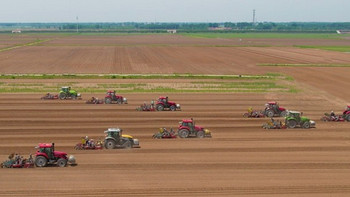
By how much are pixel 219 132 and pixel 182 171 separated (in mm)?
9664

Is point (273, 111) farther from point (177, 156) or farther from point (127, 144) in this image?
point (127, 144)

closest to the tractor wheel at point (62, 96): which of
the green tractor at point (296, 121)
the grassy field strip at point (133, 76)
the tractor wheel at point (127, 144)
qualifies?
the grassy field strip at point (133, 76)

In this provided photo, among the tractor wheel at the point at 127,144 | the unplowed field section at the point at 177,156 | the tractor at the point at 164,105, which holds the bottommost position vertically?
the unplowed field section at the point at 177,156

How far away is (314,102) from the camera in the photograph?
46.6 metres

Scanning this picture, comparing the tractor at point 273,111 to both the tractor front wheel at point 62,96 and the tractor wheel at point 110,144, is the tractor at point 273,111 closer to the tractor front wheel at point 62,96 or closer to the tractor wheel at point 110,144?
the tractor wheel at point 110,144

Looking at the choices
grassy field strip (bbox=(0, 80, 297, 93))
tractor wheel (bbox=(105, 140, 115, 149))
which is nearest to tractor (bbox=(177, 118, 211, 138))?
tractor wheel (bbox=(105, 140, 115, 149))

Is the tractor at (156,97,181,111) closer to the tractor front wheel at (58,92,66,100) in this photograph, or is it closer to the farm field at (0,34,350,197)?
the farm field at (0,34,350,197)

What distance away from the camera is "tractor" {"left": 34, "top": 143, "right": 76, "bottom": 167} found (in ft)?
80.3

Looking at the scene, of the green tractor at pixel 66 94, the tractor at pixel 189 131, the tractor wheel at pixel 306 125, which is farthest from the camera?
the green tractor at pixel 66 94

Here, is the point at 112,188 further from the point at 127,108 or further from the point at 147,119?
the point at 127,108

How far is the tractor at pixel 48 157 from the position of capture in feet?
80.3

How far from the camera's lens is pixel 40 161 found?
24.5 meters

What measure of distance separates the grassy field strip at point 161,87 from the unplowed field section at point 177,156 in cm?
1031

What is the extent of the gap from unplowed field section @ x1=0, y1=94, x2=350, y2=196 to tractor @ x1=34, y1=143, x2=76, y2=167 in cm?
39
